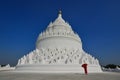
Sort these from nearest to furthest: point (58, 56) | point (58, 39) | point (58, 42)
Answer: point (58, 56) < point (58, 42) < point (58, 39)

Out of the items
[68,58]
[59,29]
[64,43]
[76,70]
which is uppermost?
[59,29]

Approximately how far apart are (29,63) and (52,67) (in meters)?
5.56

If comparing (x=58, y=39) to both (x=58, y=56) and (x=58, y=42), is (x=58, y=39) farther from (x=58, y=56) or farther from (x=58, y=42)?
(x=58, y=56)

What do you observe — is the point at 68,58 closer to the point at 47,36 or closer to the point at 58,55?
the point at 58,55

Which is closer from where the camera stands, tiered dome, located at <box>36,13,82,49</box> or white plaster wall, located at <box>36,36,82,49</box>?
white plaster wall, located at <box>36,36,82,49</box>

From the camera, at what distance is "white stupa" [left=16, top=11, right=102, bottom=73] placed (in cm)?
2920

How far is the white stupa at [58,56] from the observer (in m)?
29.2

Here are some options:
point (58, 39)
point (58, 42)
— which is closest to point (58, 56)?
point (58, 42)

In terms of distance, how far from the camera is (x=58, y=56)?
32.2 meters

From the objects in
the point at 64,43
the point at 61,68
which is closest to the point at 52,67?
the point at 61,68

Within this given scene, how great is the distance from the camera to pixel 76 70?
28.8 m

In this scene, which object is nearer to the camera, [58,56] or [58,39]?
[58,56]

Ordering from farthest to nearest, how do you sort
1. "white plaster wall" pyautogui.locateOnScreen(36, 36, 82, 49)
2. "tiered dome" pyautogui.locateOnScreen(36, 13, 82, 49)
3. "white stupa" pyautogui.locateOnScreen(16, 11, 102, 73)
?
"tiered dome" pyautogui.locateOnScreen(36, 13, 82, 49), "white plaster wall" pyautogui.locateOnScreen(36, 36, 82, 49), "white stupa" pyautogui.locateOnScreen(16, 11, 102, 73)

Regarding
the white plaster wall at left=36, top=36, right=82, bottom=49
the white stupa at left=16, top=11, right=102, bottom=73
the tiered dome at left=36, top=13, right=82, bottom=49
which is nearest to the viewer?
the white stupa at left=16, top=11, right=102, bottom=73
